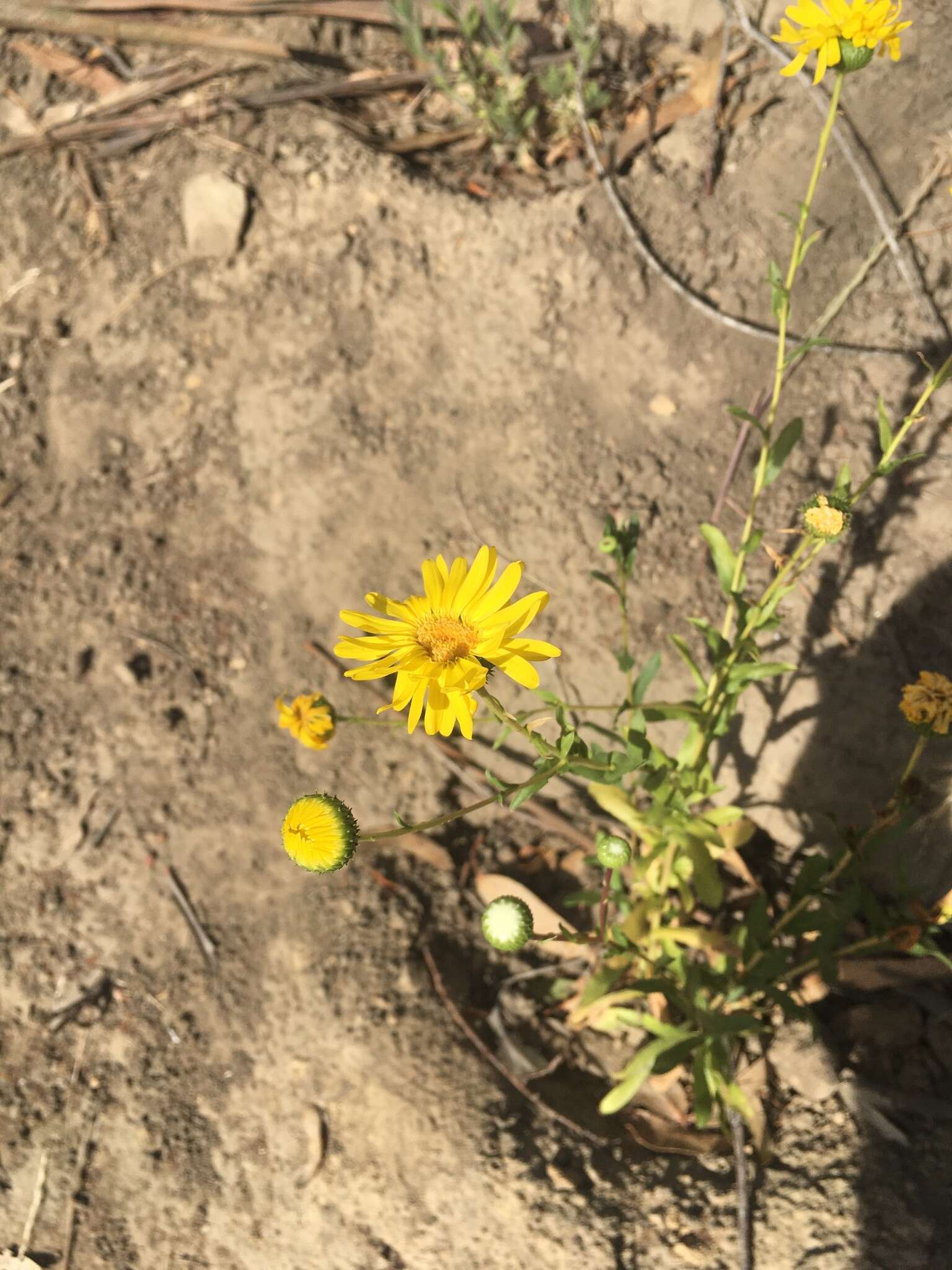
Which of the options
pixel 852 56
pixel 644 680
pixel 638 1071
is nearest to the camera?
pixel 852 56

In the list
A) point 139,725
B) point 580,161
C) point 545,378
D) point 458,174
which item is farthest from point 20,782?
point 580,161

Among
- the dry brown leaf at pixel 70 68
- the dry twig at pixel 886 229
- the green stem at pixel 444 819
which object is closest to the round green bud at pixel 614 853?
the green stem at pixel 444 819

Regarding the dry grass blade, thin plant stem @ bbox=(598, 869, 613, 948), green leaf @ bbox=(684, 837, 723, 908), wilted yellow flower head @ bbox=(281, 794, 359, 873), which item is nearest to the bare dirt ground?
the dry grass blade

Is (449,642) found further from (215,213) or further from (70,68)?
(70,68)

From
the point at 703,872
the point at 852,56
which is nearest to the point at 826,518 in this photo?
the point at 852,56

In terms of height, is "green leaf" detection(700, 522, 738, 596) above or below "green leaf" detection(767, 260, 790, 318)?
below

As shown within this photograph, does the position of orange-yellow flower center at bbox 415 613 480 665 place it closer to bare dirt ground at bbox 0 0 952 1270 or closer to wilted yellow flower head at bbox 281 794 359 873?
wilted yellow flower head at bbox 281 794 359 873
